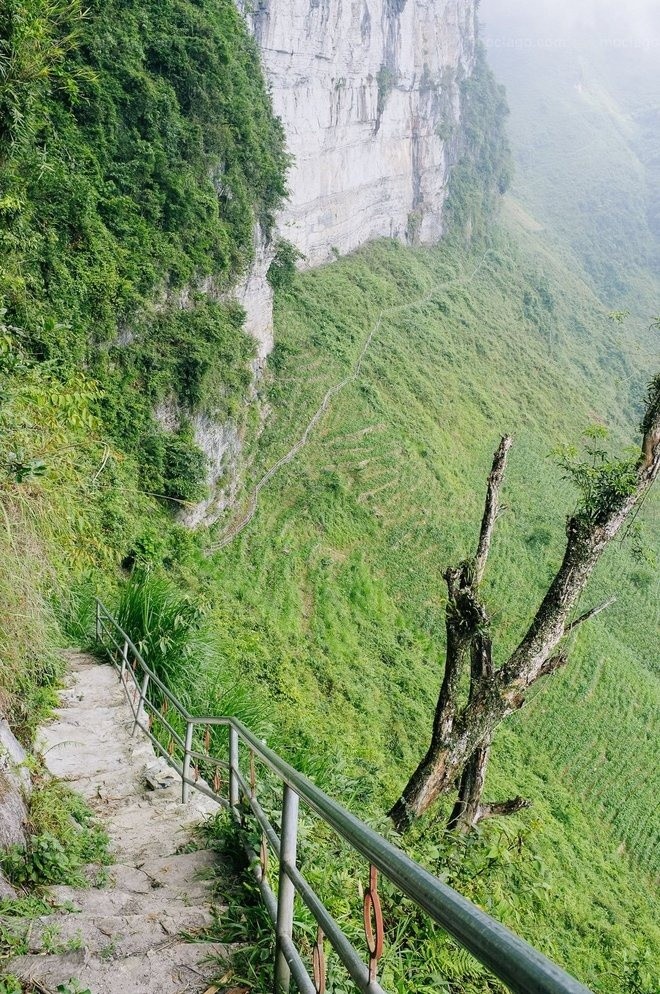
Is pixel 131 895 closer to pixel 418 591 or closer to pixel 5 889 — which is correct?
pixel 5 889

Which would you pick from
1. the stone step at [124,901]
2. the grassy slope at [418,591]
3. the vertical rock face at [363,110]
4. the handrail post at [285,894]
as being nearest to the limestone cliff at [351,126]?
the vertical rock face at [363,110]

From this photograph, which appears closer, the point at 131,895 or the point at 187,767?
the point at 131,895

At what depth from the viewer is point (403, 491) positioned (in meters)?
24.4

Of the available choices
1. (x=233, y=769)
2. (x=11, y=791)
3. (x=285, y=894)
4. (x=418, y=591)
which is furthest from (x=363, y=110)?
(x=285, y=894)

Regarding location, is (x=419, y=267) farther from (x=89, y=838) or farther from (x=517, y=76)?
(x=517, y=76)

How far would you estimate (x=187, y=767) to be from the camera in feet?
15.1

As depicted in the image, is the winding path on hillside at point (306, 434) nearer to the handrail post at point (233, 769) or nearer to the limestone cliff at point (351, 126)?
the limestone cliff at point (351, 126)

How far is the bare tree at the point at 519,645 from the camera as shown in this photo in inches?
249

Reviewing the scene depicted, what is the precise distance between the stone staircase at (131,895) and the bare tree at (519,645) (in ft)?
8.60

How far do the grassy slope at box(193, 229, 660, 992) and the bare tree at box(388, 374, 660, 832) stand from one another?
16.2 inches

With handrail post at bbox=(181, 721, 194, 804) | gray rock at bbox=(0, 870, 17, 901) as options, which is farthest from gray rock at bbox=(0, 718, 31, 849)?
handrail post at bbox=(181, 721, 194, 804)

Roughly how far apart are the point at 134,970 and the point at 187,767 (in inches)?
88.1

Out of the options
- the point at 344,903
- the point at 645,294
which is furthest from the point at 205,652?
the point at 645,294

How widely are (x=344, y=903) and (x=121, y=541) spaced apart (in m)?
10.4
